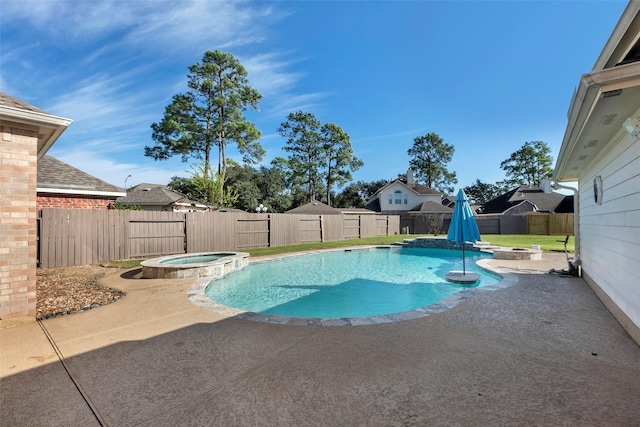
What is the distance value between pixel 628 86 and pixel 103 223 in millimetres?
12872

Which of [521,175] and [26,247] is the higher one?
[521,175]

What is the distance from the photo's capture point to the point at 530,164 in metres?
42.9

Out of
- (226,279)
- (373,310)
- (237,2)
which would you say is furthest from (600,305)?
(237,2)

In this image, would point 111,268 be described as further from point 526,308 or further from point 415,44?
point 415,44

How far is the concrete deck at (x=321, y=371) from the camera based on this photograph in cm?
215

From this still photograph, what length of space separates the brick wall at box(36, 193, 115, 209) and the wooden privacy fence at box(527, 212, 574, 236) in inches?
1124

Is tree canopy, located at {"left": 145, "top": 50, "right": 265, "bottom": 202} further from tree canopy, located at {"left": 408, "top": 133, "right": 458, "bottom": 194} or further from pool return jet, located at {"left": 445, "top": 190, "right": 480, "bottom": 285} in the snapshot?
tree canopy, located at {"left": 408, "top": 133, "right": 458, "bottom": 194}

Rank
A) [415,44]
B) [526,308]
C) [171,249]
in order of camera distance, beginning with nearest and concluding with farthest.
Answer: [526,308] < [171,249] < [415,44]

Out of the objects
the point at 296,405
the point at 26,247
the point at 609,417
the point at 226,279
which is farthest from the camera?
the point at 226,279

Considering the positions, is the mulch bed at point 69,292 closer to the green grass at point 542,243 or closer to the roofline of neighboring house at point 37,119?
the roofline of neighboring house at point 37,119

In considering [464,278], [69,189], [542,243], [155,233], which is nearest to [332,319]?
[464,278]

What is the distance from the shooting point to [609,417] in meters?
2.06

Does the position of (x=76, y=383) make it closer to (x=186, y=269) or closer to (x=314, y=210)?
(x=186, y=269)

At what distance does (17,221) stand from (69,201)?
967 centimetres
